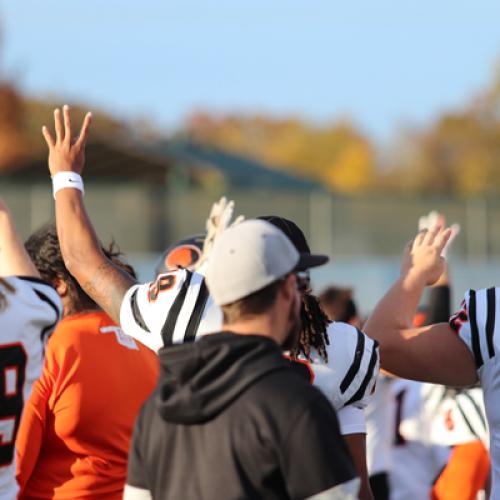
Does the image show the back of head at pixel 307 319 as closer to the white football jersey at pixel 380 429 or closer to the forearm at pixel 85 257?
the forearm at pixel 85 257

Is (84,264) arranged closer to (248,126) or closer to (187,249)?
(187,249)

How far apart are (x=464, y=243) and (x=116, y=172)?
979 centimetres

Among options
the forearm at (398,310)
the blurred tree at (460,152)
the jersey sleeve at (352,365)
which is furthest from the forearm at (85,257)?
the blurred tree at (460,152)

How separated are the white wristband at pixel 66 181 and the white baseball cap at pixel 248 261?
1242mm

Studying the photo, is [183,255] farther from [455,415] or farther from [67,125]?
[455,415]

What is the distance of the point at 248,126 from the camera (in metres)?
74.0

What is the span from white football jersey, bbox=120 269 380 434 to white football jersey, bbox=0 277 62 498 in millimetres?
366

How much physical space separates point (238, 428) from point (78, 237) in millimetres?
1438

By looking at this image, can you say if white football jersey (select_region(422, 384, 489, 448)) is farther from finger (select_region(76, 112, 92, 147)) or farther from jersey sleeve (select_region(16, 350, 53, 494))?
finger (select_region(76, 112, 92, 147))

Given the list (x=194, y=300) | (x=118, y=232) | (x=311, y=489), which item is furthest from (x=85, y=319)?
(x=118, y=232)

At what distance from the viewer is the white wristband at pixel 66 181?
383 centimetres

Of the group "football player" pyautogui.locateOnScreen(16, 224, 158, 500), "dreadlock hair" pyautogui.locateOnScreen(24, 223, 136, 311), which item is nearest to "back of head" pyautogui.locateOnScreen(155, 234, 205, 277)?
"dreadlock hair" pyautogui.locateOnScreen(24, 223, 136, 311)

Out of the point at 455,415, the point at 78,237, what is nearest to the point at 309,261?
the point at 78,237

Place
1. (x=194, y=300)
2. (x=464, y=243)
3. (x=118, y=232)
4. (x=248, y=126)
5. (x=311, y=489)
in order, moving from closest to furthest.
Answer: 1. (x=311, y=489)
2. (x=194, y=300)
3. (x=118, y=232)
4. (x=464, y=243)
5. (x=248, y=126)
